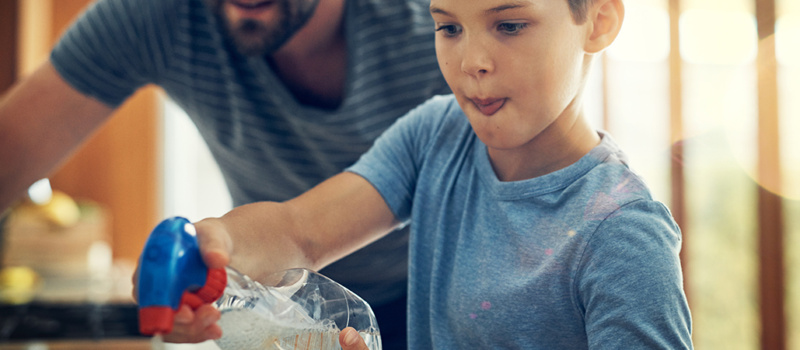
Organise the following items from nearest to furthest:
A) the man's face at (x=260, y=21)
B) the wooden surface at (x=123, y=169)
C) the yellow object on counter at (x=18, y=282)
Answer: the man's face at (x=260, y=21)
the yellow object on counter at (x=18, y=282)
the wooden surface at (x=123, y=169)

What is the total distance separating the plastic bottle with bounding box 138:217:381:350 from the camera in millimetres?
402

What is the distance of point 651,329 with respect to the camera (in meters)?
0.45

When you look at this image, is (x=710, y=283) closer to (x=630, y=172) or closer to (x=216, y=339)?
(x=630, y=172)

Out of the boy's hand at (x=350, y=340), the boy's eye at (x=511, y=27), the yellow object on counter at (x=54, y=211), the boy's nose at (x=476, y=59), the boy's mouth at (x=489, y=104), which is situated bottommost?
the yellow object on counter at (x=54, y=211)

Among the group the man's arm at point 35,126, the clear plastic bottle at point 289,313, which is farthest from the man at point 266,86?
the clear plastic bottle at point 289,313

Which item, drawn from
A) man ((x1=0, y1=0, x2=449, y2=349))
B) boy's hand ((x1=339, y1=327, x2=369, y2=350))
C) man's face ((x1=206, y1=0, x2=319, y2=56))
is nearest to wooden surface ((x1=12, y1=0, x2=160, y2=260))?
man ((x1=0, y1=0, x2=449, y2=349))

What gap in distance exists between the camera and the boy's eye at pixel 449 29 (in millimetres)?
546

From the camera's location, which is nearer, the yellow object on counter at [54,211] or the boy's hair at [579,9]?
the boy's hair at [579,9]

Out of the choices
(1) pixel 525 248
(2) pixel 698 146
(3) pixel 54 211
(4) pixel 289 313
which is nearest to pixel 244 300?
(4) pixel 289 313

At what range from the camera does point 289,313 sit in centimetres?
56

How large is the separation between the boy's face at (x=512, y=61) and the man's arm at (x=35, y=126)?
0.78 m

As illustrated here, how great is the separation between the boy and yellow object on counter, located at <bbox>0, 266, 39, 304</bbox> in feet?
7.08

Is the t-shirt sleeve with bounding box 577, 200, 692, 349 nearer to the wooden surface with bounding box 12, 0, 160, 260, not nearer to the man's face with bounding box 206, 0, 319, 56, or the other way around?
the man's face with bounding box 206, 0, 319, 56

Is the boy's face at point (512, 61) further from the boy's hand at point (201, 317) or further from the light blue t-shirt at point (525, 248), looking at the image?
the boy's hand at point (201, 317)
